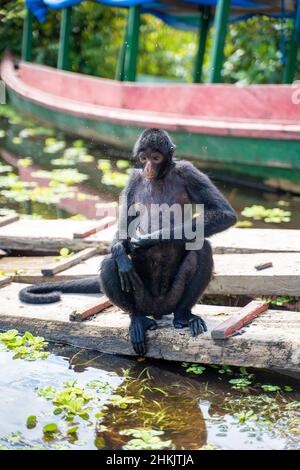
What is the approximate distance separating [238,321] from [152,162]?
1049 millimetres

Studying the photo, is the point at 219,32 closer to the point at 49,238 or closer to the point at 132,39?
the point at 132,39

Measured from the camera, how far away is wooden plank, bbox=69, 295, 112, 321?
4828 millimetres

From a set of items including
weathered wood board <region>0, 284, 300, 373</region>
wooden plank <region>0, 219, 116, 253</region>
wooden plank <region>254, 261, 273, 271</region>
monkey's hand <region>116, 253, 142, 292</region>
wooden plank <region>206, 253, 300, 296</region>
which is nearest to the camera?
weathered wood board <region>0, 284, 300, 373</region>

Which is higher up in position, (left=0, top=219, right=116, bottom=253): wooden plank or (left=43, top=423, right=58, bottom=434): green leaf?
(left=0, top=219, right=116, bottom=253): wooden plank

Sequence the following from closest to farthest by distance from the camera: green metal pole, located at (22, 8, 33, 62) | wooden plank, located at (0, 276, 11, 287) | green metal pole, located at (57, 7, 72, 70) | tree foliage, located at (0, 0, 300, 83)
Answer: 1. wooden plank, located at (0, 276, 11, 287)
2. green metal pole, located at (57, 7, 72, 70)
3. tree foliage, located at (0, 0, 300, 83)
4. green metal pole, located at (22, 8, 33, 62)

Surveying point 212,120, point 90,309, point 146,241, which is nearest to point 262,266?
point 146,241

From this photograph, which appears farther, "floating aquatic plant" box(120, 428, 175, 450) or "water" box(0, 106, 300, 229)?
"water" box(0, 106, 300, 229)

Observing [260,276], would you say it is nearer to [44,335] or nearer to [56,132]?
[44,335]

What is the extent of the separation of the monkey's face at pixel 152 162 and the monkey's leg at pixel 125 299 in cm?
55

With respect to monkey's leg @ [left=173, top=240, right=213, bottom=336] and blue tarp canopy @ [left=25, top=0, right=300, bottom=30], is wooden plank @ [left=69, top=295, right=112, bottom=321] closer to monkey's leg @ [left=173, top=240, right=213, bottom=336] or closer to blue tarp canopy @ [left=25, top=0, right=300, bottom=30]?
monkey's leg @ [left=173, top=240, right=213, bottom=336]

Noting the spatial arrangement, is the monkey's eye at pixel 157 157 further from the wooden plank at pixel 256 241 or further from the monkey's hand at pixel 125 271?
the wooden plank at pixel 256 241

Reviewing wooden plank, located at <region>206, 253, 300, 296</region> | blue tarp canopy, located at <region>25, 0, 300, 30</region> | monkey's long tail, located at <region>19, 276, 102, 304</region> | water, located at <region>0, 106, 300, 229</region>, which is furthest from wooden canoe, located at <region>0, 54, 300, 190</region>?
monkey's long tail, located at <region>19, 276, 102, 304</region>

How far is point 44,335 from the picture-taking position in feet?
16.3

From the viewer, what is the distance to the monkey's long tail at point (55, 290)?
17.0 feet
